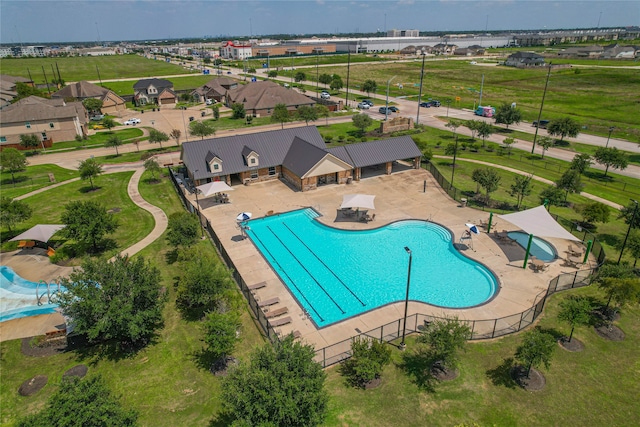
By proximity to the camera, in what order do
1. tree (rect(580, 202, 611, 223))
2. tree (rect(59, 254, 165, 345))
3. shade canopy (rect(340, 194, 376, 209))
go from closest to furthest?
1. tree (rect(59, 254, 165, 345))
2. tree (rect(580, 202, 611, 223))
3. shade canopy (rect(340, 194, 376, 209))

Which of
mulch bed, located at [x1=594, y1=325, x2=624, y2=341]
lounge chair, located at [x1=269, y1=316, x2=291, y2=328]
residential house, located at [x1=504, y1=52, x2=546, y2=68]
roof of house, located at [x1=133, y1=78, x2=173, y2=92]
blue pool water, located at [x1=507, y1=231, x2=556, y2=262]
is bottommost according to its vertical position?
lounge chair, located at [x1=269, y1=316, x2=291, y2=328]

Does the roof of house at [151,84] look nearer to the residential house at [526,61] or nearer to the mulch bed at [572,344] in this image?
the mulch bed at [572,344]

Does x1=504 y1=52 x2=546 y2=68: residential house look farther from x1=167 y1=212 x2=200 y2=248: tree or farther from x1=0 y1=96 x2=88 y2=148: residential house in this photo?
x1=167 y1=212 x2=200 y2=248: tree

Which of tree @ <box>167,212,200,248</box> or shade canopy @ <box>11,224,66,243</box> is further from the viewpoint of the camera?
shade canopy @ <box>11,224,66,243</box>

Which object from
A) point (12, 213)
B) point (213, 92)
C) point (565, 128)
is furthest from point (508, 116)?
point (12, 213)

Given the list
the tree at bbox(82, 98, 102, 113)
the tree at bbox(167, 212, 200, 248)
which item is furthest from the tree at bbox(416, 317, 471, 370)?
the tree at bbox(82, 98, 102, 113)

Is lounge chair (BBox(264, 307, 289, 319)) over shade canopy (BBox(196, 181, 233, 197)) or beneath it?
beneath

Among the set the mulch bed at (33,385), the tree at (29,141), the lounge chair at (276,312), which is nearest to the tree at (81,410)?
the mulch bed at (33,385)

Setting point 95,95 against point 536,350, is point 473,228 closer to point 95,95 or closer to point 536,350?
point 536,350
